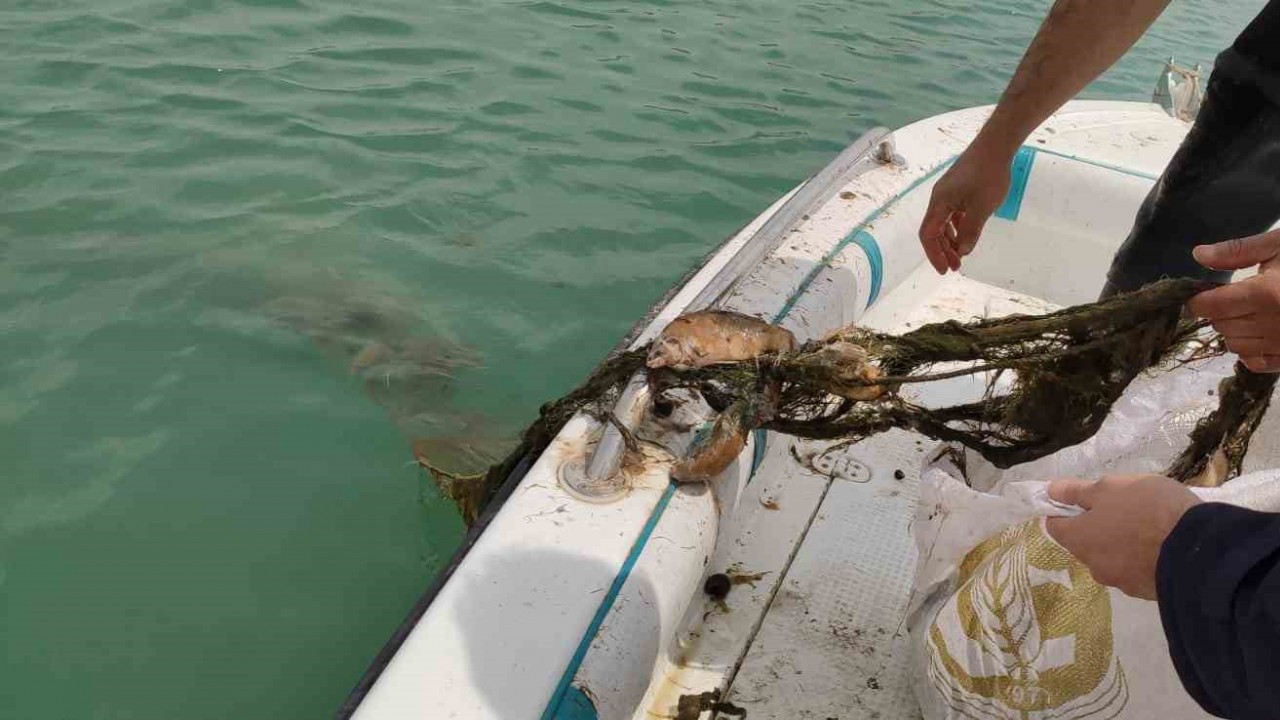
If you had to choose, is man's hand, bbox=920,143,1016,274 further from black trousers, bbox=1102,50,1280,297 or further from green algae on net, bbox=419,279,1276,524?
black trousers, bbox=1102,50,1280,297

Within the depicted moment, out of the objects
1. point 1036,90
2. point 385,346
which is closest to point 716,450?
point 1036,90

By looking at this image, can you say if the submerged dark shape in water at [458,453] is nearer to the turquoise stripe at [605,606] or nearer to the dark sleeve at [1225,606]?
the turquoise stripe at [605,606]

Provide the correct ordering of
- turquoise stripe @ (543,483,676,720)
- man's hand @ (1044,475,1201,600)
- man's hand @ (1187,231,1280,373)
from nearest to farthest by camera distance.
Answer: man's hand @ (1044,475,1201,600), man's hand @ (1187,231,1280,373), turquoise stripe @ (543,483,676,720)

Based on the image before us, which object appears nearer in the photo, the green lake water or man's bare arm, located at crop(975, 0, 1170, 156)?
man's bare arm, located at crop(975, 0, 1170, 156)

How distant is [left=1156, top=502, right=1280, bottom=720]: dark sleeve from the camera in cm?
111

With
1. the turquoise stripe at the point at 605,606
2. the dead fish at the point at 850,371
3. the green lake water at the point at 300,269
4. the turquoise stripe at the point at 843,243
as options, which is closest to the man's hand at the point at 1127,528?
the dead fish at the point at 850,371

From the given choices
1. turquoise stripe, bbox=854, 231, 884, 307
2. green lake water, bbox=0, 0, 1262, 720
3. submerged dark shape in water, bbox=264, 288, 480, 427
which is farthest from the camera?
submerged dark shape in water, bbox=264, 288, 480, 427

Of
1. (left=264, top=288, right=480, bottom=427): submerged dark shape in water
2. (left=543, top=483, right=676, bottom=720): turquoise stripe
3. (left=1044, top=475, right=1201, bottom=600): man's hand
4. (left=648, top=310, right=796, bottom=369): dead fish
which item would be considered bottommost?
(left=264, top=288, right=480, bottom=427): submerged dark shape in water

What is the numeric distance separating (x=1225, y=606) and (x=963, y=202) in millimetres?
1388

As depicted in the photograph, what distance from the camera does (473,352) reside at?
426 centimetres

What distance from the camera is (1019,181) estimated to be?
13.4ft

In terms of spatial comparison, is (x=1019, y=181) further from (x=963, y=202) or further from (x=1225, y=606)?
(x=1225, y=606)

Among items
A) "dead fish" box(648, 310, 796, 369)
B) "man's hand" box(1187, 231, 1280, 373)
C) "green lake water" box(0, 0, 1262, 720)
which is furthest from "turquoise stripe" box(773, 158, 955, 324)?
"green lake water" box(0, 0, 1262, 720)

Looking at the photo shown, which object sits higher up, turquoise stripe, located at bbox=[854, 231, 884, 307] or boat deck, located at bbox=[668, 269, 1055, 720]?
turquoise stripe, located at bbox=[854, 231, 884, 307]
